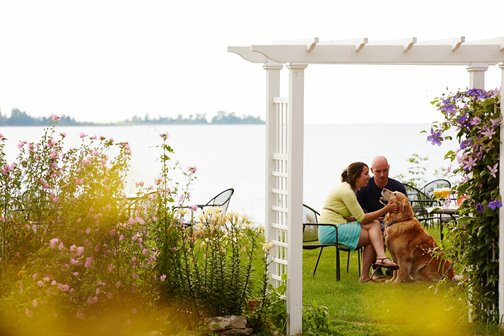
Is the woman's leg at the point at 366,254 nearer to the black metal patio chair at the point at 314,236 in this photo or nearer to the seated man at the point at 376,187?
the black metal patio chair at the point at 314,236

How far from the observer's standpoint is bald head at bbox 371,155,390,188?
8750mm

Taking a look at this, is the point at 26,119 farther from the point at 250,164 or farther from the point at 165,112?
the point at 250,164

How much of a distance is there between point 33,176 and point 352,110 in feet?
111

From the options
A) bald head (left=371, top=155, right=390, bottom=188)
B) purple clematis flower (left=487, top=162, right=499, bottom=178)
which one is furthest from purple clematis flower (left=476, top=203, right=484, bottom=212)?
bald head (left=371, top=155, right=390, bottom=188)

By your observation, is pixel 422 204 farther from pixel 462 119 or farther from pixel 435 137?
pixel 462 119

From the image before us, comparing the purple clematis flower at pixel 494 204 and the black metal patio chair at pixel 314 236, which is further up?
the purple clematis flower at pixel 494 204

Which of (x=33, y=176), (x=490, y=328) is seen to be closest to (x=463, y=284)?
(x=490, y=328)

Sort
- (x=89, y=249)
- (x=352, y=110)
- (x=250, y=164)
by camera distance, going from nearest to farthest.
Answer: (x=89, y=249) < (x=250, y=164) < (x=352, y=110)

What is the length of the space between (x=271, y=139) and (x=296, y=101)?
534 millimetres

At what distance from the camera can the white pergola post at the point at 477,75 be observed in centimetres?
630

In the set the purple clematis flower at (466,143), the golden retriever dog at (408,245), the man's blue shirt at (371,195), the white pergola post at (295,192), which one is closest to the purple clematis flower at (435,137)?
the purple clematis flower at (466,143)

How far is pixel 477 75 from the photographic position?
6.35 meters

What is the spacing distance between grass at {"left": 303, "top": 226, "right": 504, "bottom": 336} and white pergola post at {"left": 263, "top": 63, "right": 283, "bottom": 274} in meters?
0.87

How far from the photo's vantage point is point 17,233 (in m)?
6.12
